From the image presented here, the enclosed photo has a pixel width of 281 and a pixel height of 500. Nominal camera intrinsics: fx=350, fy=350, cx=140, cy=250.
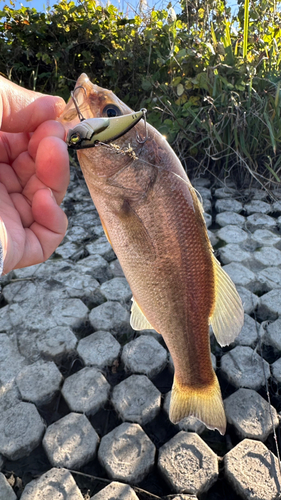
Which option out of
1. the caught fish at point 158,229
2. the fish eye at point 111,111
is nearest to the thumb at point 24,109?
the caught fish at point 158,229

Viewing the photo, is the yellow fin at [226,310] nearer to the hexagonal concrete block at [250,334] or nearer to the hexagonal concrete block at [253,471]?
the hexagonal concrete block at [253,471]

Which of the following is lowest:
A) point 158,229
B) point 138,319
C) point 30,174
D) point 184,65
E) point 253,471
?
point 253,471

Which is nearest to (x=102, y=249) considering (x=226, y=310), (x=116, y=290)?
(x=116, y=290)

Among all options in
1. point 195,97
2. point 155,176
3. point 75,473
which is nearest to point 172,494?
point 75,473

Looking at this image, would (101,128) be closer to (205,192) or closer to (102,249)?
(102,249)

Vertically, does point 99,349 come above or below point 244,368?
above

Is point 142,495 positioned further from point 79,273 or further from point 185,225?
point 79,273
